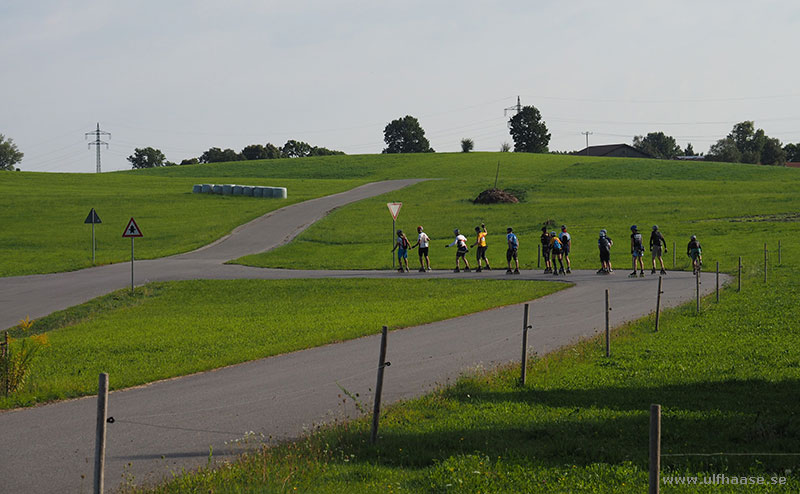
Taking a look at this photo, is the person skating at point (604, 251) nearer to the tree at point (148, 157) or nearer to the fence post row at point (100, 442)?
the fence post row at point (100, 442)

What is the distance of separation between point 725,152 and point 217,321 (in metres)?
149

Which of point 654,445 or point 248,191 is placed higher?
point 248,191

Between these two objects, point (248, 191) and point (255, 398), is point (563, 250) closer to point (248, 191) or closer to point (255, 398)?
point (255, 398)

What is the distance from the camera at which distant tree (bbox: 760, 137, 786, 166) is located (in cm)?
14275

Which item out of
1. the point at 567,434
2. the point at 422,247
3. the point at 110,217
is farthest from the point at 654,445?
the point at 110,217

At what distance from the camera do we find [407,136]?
16550 centimetres

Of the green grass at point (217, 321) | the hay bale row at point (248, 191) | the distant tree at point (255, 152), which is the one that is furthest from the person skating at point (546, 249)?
the distant tree at point (255, 152)

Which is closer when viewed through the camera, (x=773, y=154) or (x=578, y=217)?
(x=578, y=217)

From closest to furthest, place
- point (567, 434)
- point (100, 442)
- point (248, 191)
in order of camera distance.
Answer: point (100, 442), point (567, 434), point (248, 191)

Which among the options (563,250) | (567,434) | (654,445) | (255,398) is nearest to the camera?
(654,445)

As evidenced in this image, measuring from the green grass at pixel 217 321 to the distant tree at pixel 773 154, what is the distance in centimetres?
13363

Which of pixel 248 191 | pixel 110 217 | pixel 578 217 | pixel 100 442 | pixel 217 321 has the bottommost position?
pixel 217 321

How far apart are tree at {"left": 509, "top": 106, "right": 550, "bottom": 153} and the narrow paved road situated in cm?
13101

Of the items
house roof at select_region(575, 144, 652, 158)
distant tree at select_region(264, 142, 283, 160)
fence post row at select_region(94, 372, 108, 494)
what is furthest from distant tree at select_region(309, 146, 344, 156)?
fence post row at select_region(94, 372, 108, 494)
